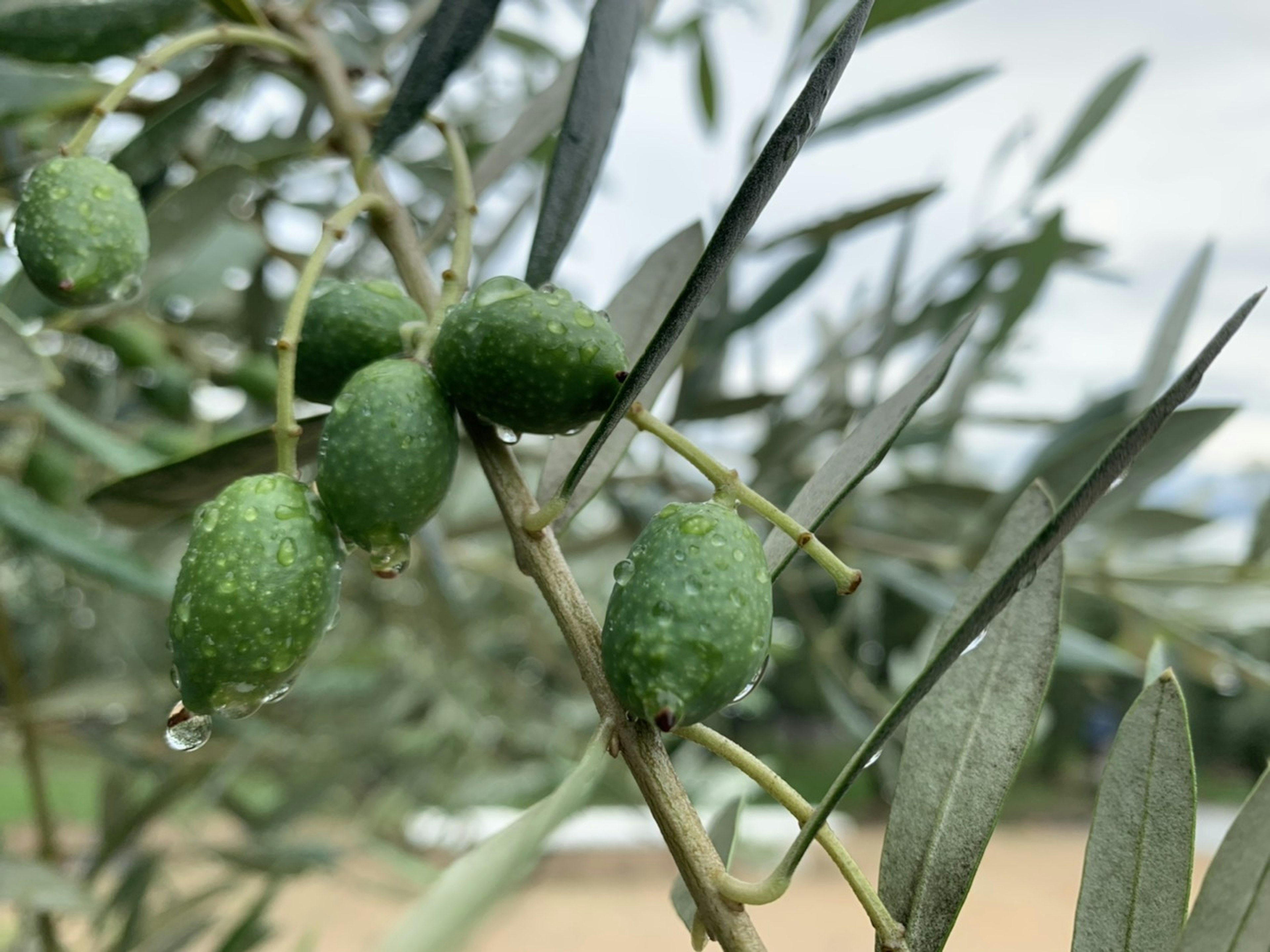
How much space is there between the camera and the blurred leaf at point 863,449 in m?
0.35

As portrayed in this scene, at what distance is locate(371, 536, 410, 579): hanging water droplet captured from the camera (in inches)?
14.6

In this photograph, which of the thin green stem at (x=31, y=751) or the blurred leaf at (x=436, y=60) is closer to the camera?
the blurred leaf at (x=436, y=60)

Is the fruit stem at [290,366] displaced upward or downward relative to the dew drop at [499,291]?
downward

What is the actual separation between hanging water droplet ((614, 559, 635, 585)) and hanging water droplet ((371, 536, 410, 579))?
0.08m

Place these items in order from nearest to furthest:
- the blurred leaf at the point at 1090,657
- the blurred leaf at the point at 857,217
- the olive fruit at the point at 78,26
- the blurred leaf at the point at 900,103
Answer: the olive fruit at the point at 78,26 < the blurred leaf at the point at 857,217 < the blurred leaf at the point at 900,103 < the blurred leaf at the point at 1090,657

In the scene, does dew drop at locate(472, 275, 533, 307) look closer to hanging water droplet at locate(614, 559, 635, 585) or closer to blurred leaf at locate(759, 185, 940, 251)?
hanging water droplet at locate(614, 559, 635, 585)

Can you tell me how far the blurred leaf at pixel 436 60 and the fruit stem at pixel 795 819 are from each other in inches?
12.8

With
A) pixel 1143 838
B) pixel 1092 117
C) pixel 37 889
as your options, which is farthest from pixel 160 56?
pixel 1092 117

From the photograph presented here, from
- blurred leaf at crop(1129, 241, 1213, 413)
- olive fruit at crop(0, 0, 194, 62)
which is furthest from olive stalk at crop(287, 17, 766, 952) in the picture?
blurred leaf at crop(1129, 241, 1213, 413)

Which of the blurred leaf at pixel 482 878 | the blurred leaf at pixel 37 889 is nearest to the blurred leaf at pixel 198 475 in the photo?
the blurred leaf at pixel 482 878

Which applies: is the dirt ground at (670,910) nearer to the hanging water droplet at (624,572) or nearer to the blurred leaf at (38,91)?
the blurred leaf at (38,91)

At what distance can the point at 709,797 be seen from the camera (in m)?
2.58

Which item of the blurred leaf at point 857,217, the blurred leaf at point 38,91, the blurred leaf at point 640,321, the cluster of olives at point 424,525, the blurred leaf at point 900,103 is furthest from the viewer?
the blurred leaf at point 900,103

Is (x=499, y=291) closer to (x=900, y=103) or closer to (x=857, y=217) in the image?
(x=857, y=217)
